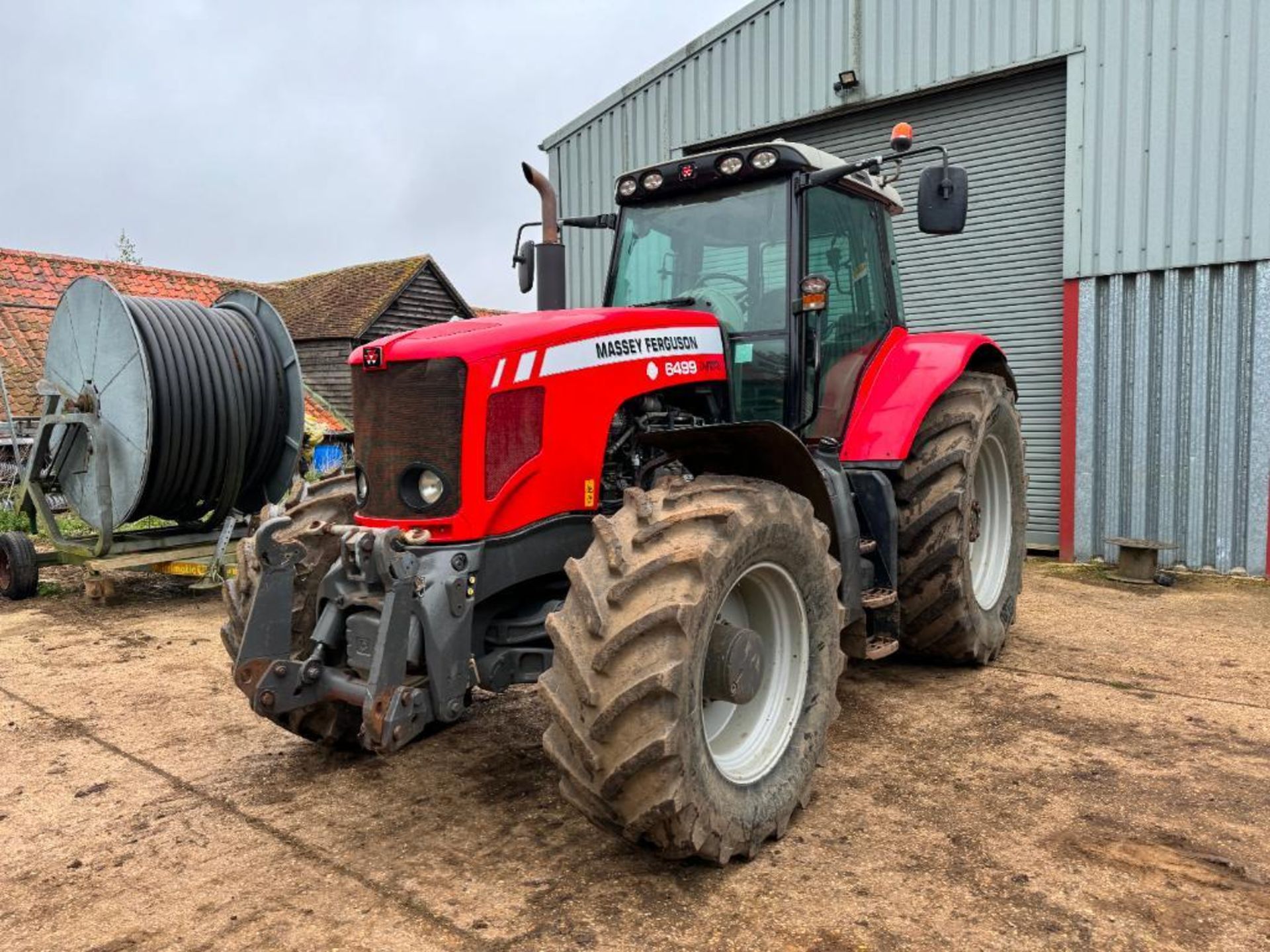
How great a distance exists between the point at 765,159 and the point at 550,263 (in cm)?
112

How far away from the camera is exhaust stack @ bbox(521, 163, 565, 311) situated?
4488 mm

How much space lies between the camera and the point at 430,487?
129 inches

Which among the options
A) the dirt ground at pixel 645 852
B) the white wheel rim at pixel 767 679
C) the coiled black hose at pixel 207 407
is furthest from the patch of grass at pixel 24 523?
the white wheel rim at pixel 767 679

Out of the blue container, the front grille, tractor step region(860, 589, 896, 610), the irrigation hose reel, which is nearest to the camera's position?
the front grille

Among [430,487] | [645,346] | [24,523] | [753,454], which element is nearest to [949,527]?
[753,454]

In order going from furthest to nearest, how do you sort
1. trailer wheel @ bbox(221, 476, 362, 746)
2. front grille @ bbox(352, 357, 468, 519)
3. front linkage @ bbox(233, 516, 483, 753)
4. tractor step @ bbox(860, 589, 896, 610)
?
tractor step @ bbox(860, 589, 896, 610), trailer wheel @ bbox(221, 476, 362, 746), front grille @ bbox(352, 357, 468, 519), front linkage @ bbox(233, 516, 483, 753)

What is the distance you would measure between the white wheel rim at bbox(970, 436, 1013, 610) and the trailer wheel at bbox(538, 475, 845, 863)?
96.8 inches

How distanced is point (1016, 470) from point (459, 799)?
3.73 meters

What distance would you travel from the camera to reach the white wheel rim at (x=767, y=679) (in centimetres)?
325

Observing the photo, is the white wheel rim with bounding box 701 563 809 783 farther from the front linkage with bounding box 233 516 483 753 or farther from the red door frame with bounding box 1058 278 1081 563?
the red door frame with bounding box 1058 278 1081 563

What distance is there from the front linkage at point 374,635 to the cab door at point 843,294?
1953 millimetres

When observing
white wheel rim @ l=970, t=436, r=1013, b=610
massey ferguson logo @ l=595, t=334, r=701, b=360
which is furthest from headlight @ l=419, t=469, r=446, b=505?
white wheel rim @ l=970, t=436, r=1013, b=610

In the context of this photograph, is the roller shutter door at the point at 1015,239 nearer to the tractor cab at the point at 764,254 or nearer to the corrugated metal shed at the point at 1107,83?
the corrugated metal shed at the point at 1107,83

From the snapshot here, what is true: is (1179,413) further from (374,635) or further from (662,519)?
(374,635)
